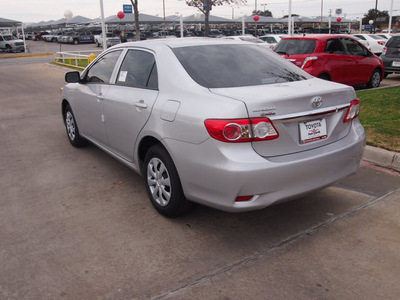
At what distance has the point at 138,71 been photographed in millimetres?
4230

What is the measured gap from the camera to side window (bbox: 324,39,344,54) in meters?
9.98

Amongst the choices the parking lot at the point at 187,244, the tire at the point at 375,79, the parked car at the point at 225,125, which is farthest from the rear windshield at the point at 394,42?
the parked car at the point at 225,125

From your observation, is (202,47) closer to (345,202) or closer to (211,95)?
(211,95)

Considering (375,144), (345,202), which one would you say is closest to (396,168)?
(375,144)

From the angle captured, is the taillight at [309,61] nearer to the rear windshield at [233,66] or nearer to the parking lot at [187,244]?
the parking lot at [187,244]

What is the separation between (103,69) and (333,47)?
276 inches

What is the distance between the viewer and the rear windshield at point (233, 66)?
359cm

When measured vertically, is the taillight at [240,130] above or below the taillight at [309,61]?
below

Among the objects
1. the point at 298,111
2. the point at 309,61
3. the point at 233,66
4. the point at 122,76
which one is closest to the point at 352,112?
the point at 298,111

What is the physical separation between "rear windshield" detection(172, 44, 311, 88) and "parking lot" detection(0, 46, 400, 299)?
129 cm

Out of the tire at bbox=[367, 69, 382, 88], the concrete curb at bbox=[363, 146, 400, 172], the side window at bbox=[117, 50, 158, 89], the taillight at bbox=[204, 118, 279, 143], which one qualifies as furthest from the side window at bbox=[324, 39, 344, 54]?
the taillight at bbox=[204, 118, 279, 143]

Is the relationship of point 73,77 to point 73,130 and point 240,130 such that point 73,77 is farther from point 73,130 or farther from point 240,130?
point 240,130

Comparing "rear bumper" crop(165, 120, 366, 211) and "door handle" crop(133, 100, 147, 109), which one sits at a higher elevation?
"door handle" crop(133, 100, 147, 109)

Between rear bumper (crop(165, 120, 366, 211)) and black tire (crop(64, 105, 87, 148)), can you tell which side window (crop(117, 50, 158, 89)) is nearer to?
rear bumper (crop(165, 120, 366, 211))
